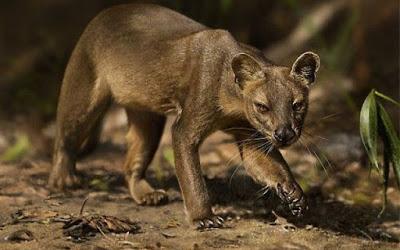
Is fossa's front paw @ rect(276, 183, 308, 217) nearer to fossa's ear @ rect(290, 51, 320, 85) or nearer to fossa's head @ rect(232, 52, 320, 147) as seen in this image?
fossa's head @ rect(232, 52, 320, 147)

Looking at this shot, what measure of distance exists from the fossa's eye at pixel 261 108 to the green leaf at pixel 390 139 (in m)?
1.00

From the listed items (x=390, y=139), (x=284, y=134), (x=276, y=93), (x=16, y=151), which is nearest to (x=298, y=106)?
(x=276, y=93)

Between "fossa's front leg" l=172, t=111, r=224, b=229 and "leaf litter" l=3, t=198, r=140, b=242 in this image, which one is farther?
"fossa's front leg" l=172, t=111, r=224, b=229

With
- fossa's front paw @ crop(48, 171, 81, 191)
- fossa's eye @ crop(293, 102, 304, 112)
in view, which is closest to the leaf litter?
fossa's front paw @ crop(48, 171, 81, 191)

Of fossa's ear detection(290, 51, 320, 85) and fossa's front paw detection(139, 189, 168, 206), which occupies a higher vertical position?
fossa's ear detection(290, 51, 320, 85)

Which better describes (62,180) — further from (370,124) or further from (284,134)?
(370,124)

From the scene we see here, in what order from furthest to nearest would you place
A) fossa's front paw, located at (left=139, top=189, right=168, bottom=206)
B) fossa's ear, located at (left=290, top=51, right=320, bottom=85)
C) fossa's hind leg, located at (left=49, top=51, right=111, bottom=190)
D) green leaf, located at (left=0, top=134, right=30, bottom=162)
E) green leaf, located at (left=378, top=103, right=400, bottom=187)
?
1. green leaf, located at (left=0, top=134, right=30, bottom=162)
2. fossa's hind leg, located at (left=49, top=51, right=111, bottom=190)
3. fossa's front paw, located at (left=139, top=189, right=168, bottom=206)
4. green leaf, located at (left=378, top=103, right=400, bottom=187)
5. fossa's ear, located at (left=290, top=51, right=320, bottom=85)

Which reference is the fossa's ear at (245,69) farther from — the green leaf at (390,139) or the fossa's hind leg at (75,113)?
the fossa's hind leg at (75,113)

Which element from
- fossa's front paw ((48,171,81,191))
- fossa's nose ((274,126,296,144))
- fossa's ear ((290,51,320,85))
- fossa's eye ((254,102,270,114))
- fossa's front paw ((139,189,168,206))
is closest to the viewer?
fossa's nose ((274,126,296,144))

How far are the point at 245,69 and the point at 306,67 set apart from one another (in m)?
0.43

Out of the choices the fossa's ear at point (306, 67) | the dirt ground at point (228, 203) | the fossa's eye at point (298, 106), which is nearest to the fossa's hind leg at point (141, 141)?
the dirt ground at point (228, 203)

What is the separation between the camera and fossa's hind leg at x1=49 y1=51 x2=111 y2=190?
7195 millimetres

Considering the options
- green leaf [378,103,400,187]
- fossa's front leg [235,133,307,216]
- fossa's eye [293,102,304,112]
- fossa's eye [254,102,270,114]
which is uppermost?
fossa's eye [293,102,304,112]

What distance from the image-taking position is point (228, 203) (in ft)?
23.3
